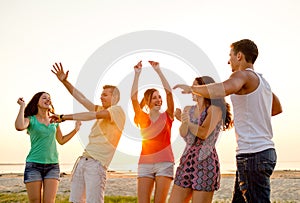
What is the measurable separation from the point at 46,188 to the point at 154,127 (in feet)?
6.92

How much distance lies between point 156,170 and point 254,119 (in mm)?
2481

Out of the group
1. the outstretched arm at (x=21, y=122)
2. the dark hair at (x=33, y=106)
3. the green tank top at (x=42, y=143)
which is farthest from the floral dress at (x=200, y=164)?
the dark hair at (x=33, y=106)

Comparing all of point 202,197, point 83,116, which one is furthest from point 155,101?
point 202,197

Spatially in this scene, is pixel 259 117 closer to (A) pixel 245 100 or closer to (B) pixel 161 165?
(A) pixel 245 100

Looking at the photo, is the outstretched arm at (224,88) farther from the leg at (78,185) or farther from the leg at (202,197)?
the leg at (78,185)

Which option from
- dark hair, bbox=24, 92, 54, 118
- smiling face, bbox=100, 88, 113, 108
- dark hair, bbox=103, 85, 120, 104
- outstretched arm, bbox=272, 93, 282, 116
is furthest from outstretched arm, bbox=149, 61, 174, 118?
dark hair, bbox=24, 92, 54, 118

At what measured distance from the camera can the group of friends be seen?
4.76 meters

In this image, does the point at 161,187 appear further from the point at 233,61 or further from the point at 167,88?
the point at 233,61

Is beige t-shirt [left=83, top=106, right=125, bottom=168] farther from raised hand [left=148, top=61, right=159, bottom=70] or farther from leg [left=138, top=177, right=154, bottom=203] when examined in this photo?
raised hand [left=148, top=61, right=159, bottom=70]

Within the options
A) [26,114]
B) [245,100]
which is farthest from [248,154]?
[26,114]

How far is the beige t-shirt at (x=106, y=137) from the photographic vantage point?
6.86 meters

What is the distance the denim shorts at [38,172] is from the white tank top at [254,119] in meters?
3.83

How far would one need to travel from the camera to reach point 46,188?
757cm

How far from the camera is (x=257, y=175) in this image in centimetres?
469
